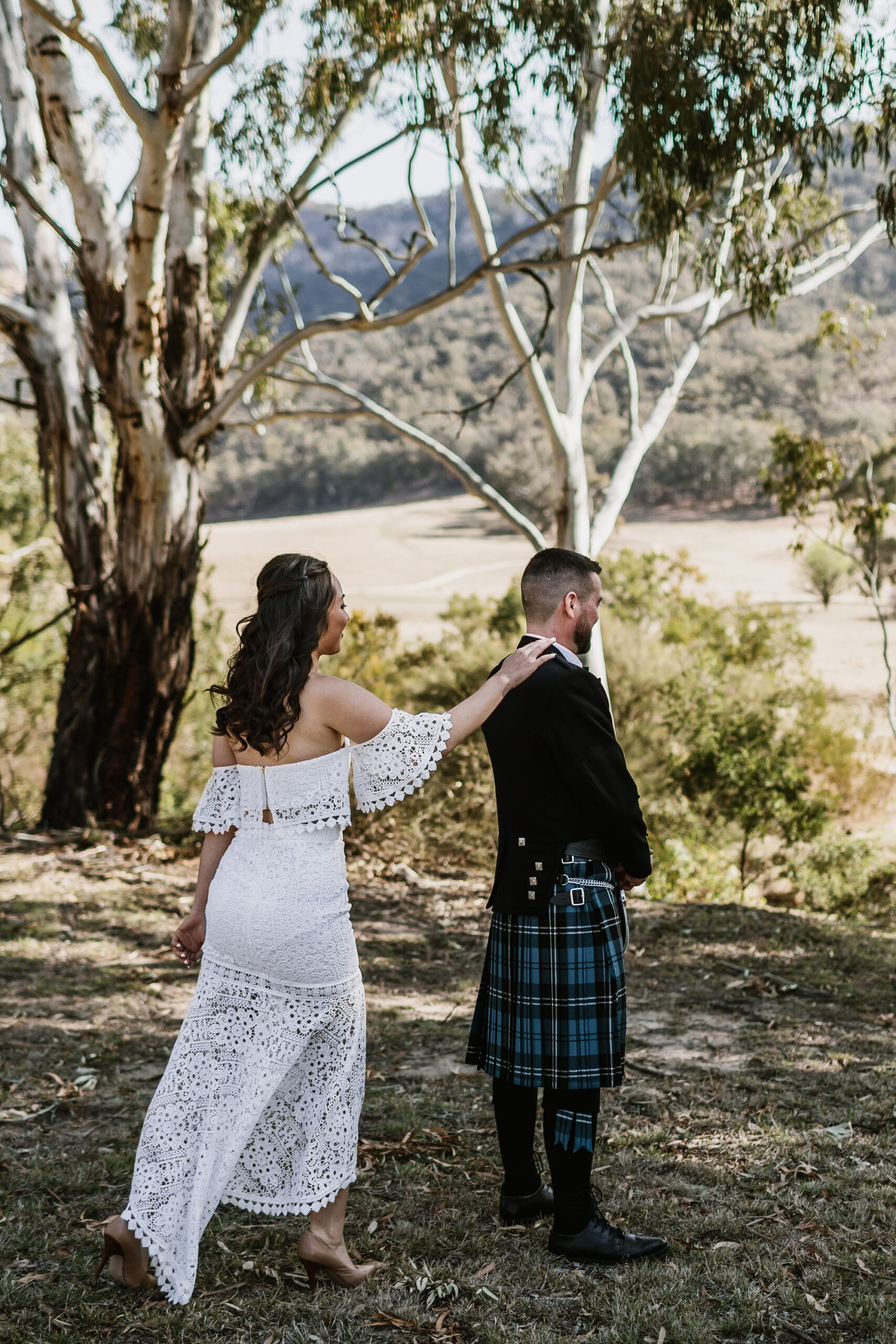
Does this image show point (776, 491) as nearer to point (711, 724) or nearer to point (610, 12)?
point (711, 724)

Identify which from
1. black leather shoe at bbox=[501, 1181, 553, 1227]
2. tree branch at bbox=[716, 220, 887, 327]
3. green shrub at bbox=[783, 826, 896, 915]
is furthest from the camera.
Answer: green shrub at bbox=[783, 826, 896, 915]

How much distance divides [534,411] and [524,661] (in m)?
48.2

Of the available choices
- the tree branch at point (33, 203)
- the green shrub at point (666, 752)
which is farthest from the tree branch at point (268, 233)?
the green shrub at point (666, 752)

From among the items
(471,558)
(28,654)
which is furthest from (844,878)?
(471,558)

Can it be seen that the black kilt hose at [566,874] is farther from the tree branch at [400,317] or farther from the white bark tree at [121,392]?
the white bark tree at [121,392]

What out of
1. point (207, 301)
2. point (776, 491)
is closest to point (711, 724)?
point (776, 491)

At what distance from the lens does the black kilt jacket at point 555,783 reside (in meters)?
2.80

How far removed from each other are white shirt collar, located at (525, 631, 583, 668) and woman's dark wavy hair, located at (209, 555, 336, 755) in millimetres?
550

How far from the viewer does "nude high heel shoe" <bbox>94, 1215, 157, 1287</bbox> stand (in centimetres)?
268

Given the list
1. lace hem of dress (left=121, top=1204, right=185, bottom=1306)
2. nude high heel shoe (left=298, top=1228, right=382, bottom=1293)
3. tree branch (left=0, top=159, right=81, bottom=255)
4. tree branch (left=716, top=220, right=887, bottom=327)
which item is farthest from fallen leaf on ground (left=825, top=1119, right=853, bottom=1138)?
tree branch (left=716, top=220, right=887, bottom=327)

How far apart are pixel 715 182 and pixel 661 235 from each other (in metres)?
0.66

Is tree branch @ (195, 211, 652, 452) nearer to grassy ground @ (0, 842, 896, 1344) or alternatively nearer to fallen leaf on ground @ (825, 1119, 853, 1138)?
grassy ground @ (0, 842, 896, 1344)

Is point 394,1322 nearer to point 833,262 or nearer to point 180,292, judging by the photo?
point 180,292

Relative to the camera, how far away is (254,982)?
2.70m
